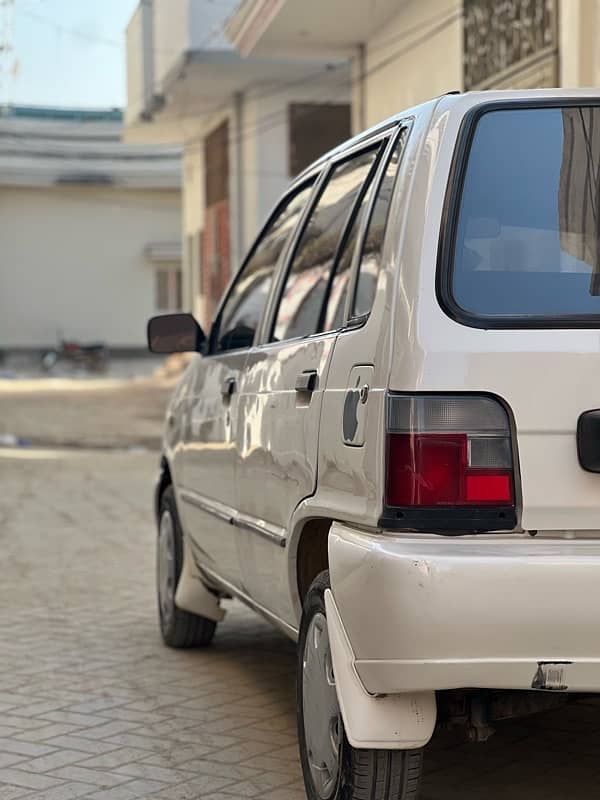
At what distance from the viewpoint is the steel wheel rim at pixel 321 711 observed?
374 cm

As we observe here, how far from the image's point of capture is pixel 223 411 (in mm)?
5273

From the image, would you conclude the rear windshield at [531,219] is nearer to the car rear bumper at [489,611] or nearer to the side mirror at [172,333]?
the car rear bumper at [489,611]

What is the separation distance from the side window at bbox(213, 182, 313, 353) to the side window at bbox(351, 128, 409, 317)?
1.02 metres

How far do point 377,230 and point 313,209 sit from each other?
98 cm

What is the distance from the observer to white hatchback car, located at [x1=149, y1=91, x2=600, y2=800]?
10.4ft

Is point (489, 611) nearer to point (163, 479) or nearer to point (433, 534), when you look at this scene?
point (433, 534)

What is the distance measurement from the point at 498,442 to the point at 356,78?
15821 millimetres

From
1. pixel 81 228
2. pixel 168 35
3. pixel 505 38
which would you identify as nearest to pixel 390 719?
pixel 505 38

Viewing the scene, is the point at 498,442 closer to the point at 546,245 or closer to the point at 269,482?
the point at 546,245

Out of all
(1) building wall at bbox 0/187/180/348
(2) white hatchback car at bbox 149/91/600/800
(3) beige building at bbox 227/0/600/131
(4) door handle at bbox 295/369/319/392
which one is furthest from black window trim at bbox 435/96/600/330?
(1) building wall at bbox 0/187/180/348

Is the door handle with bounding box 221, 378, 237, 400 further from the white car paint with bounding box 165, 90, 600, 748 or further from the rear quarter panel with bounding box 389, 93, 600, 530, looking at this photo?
the rear quarter panel with bounding box 389, 93, 600, 530

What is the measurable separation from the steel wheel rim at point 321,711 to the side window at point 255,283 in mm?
1540

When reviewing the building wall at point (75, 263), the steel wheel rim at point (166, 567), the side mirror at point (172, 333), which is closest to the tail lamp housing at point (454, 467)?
the side mirror at point (172, 333)

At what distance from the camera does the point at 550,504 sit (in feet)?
10.7
